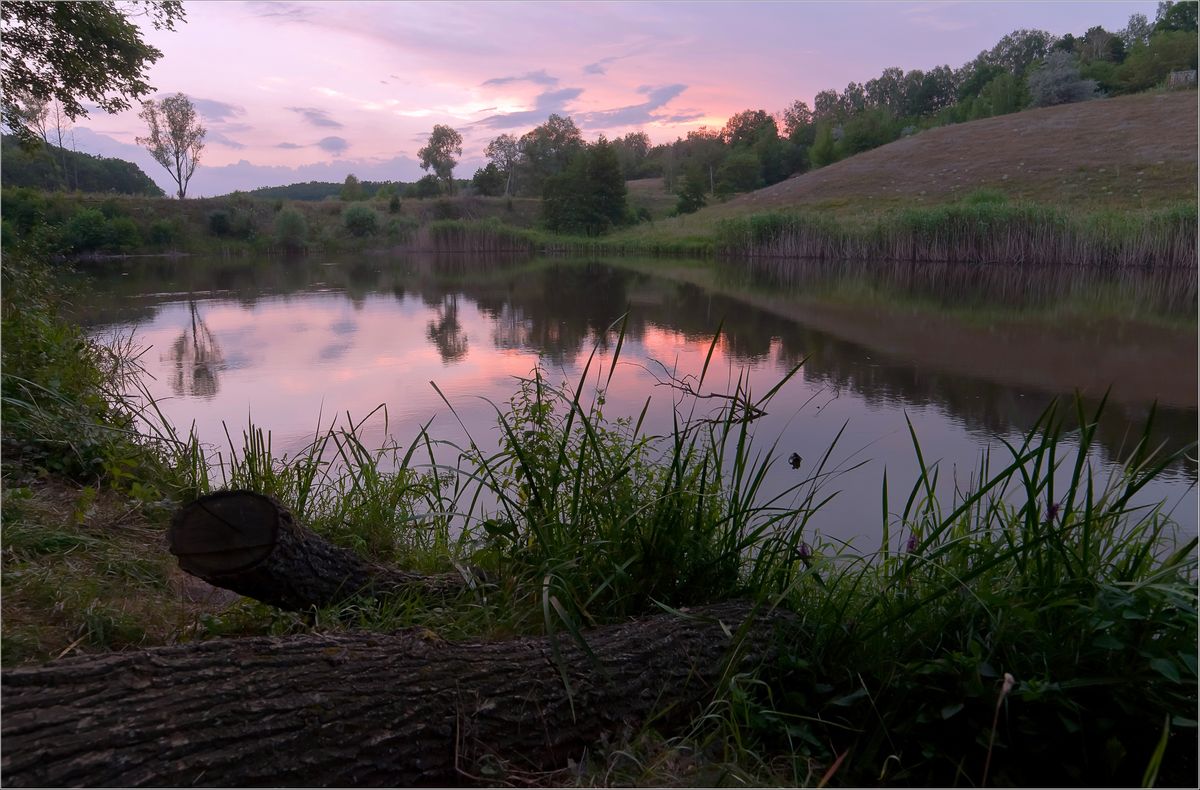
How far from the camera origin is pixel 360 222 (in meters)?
38.1

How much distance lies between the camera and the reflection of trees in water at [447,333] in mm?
9391

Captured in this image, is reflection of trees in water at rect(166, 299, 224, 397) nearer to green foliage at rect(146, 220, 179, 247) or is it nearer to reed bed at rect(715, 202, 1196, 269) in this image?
reed bed at rect(715, 202, 1196, 269)

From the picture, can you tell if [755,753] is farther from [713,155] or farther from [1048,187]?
[713,155]

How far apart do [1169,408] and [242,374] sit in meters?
9.01

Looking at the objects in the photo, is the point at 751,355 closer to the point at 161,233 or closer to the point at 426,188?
the point at 161,233

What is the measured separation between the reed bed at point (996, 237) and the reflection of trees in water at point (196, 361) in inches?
732

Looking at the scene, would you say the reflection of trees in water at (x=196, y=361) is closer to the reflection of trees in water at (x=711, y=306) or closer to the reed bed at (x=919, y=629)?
the reflection of trees in water at (x=711, y=306)

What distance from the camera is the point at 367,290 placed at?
17781mm

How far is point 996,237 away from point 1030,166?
17766mm

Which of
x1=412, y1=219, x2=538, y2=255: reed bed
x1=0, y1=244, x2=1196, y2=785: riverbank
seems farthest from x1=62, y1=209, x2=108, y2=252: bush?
x1=0, y1=244, x2=1196, y2=785: riverbank

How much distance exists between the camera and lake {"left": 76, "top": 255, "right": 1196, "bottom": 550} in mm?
5660

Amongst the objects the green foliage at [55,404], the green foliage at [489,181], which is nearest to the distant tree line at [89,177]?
the green foliage at [489,181]

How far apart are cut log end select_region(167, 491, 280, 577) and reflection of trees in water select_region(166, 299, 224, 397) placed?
5.80 meters

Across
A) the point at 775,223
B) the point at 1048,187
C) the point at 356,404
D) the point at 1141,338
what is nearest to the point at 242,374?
the point at 356,404
